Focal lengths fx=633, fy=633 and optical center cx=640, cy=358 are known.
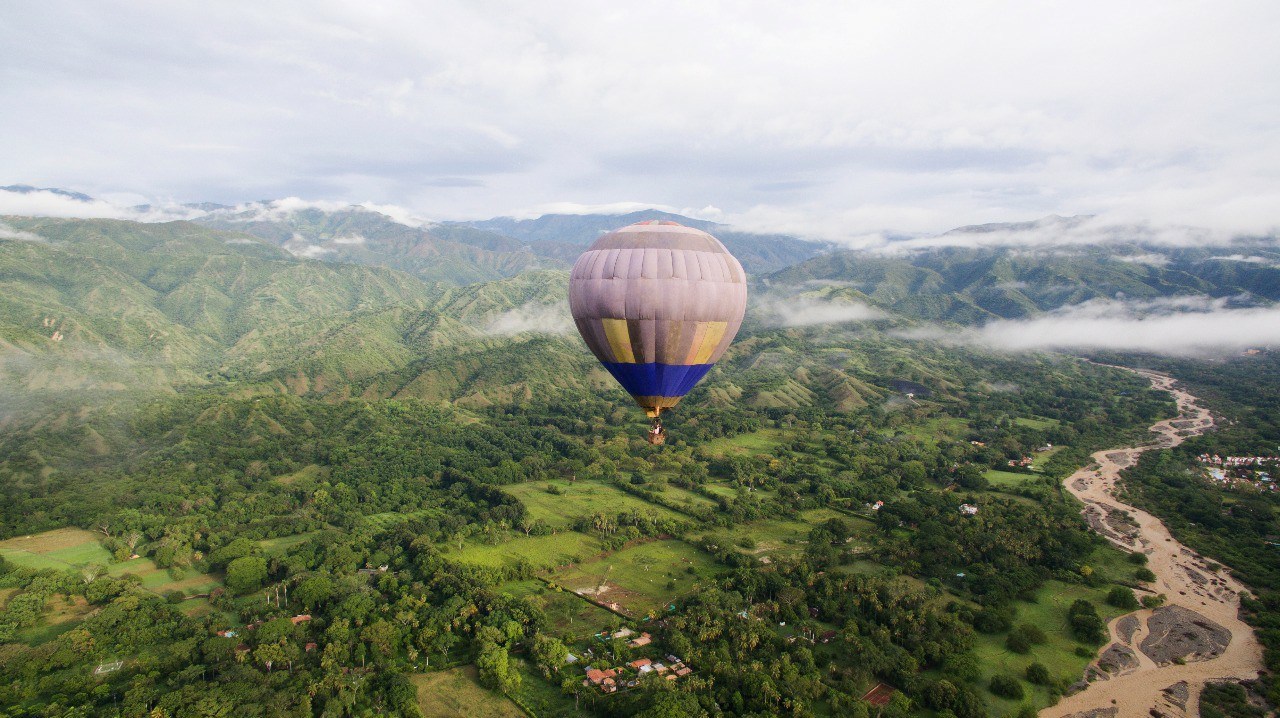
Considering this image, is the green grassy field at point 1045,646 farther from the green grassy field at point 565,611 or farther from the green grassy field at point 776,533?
the green grassy field at point 565,611

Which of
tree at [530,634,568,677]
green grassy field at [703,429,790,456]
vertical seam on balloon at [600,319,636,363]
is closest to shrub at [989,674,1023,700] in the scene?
tree at [530,634,568,677]

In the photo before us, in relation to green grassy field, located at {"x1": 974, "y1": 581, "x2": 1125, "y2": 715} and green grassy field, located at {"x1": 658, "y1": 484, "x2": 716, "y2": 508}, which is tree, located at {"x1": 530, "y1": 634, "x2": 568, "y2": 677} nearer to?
green grassy field, located at {"x1": 974, "y1": 581, "x2": 1125, "y2": 715}

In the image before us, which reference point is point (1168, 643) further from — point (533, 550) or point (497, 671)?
point (533, 550)

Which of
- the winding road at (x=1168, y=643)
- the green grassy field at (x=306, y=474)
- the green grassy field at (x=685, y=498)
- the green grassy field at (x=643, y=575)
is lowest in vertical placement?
the green grassy field at (x=306, y=474)

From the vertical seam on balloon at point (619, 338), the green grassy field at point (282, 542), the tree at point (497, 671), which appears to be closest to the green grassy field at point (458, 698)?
the tree at point (497, 671)

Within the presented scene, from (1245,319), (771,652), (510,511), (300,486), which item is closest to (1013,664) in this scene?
(771,652)

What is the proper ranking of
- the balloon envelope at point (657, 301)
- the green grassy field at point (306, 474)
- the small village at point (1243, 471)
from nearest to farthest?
the balloon envelope at point (657, 301)
the small village at point (1243, 471)
the green grassy field at point (306, 474)
